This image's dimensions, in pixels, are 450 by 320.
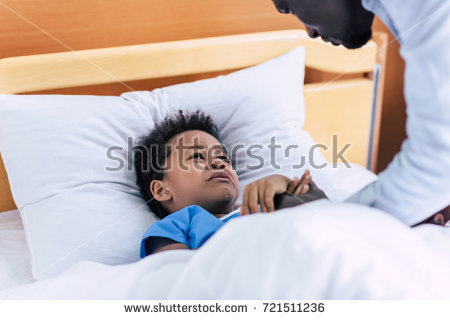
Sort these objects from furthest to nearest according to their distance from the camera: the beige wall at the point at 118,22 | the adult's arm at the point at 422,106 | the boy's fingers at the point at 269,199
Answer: the beige wall at the point at 118,22 → the boy's fingers at the point at 269,199 → the adult's arm at the point at 422,106

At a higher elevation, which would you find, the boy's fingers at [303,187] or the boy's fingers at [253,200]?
the boy's fingers at [303,187]

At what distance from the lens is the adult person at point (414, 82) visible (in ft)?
1.99

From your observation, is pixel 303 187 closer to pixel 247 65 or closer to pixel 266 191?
pixel 266 191

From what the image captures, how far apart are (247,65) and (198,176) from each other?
47cm

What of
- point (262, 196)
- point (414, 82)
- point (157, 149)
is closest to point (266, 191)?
point (262, 196)

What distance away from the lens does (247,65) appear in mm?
1487

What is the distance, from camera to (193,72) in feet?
4.68

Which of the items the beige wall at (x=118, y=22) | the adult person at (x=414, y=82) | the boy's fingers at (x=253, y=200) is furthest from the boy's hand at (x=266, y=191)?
the beige wall at (x=118, y=22)

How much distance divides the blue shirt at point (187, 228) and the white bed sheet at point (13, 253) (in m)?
0.30

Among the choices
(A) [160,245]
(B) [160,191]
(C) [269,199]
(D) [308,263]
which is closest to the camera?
(D) [308,263]

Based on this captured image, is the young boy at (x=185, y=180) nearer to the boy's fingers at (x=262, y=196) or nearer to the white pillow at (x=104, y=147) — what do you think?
the white pillow at (x=104, y=147)

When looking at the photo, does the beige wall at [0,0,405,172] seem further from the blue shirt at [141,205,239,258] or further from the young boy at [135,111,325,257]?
the blue shirt at [141,205,239,258]
